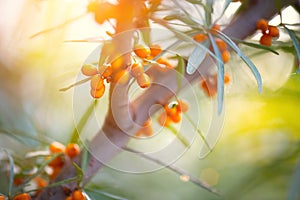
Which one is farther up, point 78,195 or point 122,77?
point 122,77

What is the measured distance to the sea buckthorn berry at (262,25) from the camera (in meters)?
0.67

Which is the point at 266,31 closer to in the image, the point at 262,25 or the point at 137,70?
the point at 262,25

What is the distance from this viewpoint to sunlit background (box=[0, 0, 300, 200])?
84 cm

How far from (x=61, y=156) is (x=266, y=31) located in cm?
34

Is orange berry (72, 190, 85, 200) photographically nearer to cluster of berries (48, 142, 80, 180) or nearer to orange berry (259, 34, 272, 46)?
cluster of berries (48, 142, 80, 180)

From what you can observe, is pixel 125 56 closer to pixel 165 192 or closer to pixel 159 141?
pixel 159 141

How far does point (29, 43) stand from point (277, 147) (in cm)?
58

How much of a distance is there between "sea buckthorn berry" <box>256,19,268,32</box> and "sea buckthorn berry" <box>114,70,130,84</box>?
0.20 metres

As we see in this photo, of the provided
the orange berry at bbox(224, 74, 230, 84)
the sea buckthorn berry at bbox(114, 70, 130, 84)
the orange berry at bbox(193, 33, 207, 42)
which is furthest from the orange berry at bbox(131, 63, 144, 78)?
the orange berry at bbox(224, 74, 230, 84)

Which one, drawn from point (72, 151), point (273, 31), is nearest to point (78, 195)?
point (72, 151)

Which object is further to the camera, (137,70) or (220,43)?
(220,43)

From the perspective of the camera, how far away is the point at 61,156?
2.57 ft

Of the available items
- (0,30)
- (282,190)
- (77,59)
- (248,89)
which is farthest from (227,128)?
(0,30)

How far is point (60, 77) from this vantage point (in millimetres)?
868
